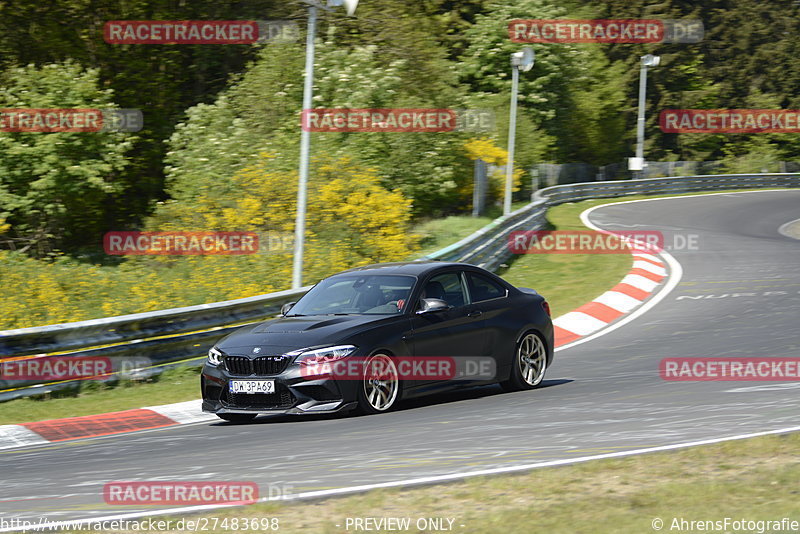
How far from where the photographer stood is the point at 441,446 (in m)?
7.34

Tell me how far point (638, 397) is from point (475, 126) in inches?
1053

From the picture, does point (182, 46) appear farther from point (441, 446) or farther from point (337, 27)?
point (441, 446)

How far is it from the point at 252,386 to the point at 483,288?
283cm

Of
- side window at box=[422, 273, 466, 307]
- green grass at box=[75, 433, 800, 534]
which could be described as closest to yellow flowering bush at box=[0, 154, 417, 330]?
side window at box=[422, 273, 466, 307]

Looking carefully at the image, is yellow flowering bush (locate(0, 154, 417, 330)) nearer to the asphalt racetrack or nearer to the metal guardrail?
the metal guardrail

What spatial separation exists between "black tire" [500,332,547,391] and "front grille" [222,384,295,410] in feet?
8.74

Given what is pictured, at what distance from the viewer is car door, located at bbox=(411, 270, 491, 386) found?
9.95m

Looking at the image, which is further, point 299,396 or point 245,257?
point 245,257

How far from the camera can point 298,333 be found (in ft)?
31.1

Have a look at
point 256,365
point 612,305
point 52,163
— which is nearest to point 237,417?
point 256,365

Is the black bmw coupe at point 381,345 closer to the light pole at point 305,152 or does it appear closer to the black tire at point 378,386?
the black tire at point 378,386

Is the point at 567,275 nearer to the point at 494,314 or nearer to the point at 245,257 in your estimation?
the point at 245,257

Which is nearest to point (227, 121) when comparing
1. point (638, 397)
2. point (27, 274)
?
point (27, 274)

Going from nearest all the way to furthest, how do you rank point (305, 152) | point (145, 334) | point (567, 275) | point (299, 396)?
1. point (299, 396)
2. point (145, 334)
3. point (305, 152)
4. point (567, 275)
